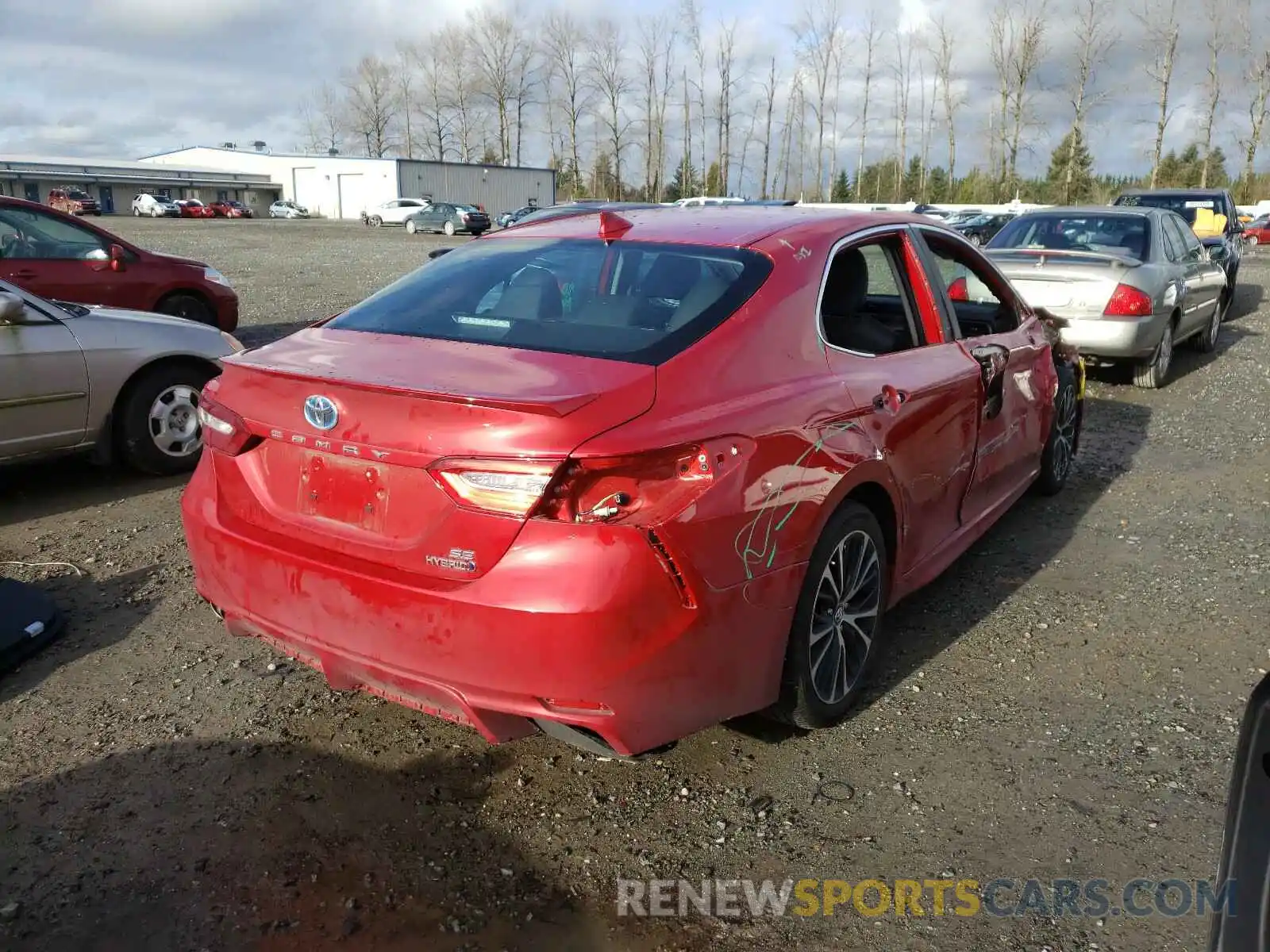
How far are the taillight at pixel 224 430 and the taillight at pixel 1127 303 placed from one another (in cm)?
766

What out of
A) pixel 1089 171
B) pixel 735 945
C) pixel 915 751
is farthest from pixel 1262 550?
pixel 1089 171

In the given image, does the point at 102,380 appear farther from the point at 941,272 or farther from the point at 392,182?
the point at 392,182

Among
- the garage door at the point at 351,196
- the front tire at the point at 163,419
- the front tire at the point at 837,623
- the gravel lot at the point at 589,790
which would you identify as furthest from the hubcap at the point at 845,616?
the garage door at the point at 351,196

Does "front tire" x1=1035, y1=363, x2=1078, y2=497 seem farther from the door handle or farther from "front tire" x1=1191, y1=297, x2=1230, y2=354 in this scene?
"front tire" x1=1191, y1=297, x2=1230, y2=354

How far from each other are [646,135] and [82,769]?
7513 centimetres

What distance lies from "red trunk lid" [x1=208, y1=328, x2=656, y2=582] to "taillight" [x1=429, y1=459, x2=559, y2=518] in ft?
0.07

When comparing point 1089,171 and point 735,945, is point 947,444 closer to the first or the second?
Answer: point 735,945

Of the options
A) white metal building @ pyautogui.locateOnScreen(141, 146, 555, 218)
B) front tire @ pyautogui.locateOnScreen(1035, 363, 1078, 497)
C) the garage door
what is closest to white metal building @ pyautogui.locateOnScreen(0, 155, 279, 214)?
white metal building @ pyautogui.locateOnScreen(141, 146, 555, 218)

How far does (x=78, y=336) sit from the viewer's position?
547cm

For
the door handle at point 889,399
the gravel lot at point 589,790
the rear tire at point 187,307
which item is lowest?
→ the gravel lot at point 589,790

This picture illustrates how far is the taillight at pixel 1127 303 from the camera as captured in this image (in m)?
8.40

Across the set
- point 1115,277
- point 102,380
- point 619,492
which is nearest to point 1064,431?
point 1115,277

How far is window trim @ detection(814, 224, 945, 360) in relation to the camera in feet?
10.4

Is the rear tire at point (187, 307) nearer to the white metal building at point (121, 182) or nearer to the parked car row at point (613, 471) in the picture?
the parked car row at point (613, 471)
